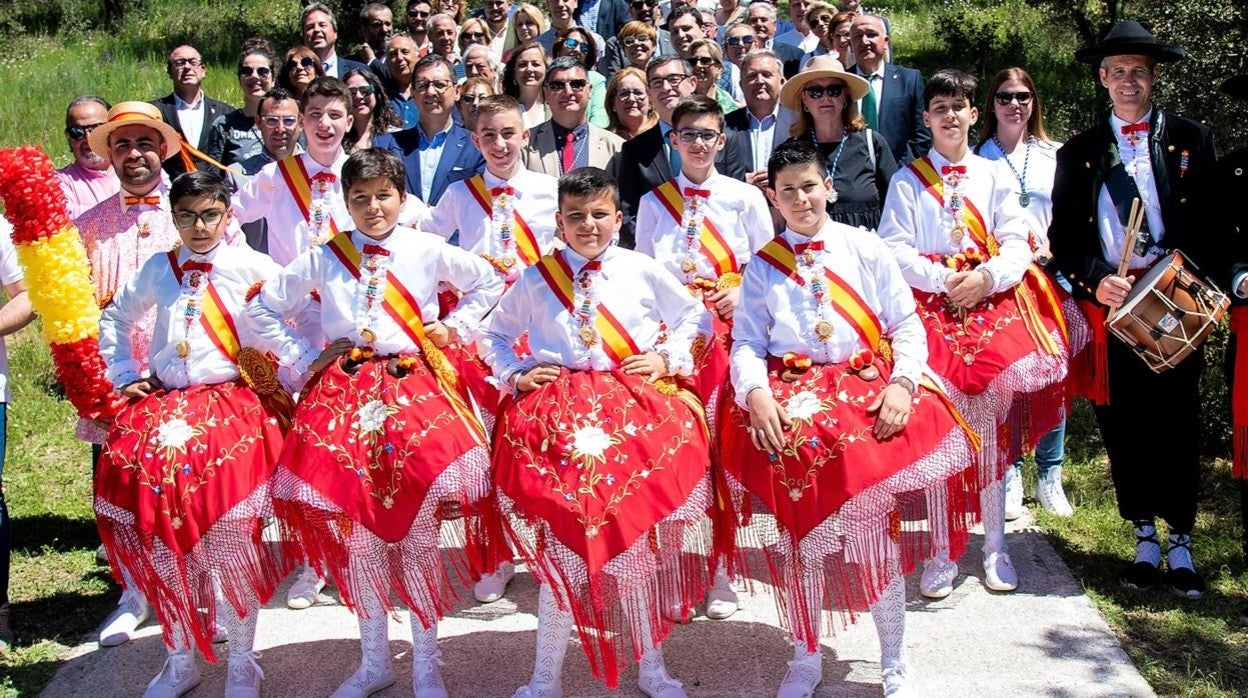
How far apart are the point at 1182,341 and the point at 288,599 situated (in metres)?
3.97

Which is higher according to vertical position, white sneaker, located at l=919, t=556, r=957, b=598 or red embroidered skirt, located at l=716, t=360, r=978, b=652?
red embroidered skirt, located at l=716, t=360, r=978, b=652

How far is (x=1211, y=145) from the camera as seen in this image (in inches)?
211

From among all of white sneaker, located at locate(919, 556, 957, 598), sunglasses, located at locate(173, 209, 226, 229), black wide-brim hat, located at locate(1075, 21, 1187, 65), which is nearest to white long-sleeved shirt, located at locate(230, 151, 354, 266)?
sunglasses, located at locate(173, 209, 226, 229)

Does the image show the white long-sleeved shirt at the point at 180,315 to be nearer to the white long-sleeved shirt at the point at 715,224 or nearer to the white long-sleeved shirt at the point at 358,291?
the white long-sleeved shirt at the point at 358,291

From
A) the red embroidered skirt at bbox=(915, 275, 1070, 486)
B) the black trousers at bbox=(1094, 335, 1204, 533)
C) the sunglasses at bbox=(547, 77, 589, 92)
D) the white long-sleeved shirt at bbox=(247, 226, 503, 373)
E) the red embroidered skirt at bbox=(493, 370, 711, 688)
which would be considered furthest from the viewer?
the sunglasses at bbox=(547, 77, 589, 92)

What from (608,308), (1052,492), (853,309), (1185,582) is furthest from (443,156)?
(1185,582)

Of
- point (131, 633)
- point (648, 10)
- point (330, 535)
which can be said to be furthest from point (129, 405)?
point (648, 10)

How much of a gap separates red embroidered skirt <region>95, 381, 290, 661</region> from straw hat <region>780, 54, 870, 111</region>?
9.33ft

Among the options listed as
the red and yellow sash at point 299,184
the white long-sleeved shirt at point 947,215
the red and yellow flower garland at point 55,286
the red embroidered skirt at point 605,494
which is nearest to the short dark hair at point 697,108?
the white long-sleeved shirt at point 947,215

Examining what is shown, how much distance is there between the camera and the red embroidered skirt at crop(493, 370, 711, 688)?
13.5ft

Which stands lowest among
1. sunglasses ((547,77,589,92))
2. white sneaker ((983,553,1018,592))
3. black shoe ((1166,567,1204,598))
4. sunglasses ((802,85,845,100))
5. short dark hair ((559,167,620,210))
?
black shoe ((1166,567,1204,598))

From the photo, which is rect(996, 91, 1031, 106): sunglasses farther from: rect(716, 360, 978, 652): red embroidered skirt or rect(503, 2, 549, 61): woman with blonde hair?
rect(503, 2, 549, 61): woman with blonde hair

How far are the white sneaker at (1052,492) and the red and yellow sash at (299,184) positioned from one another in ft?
12.7

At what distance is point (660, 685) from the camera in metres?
4.56
